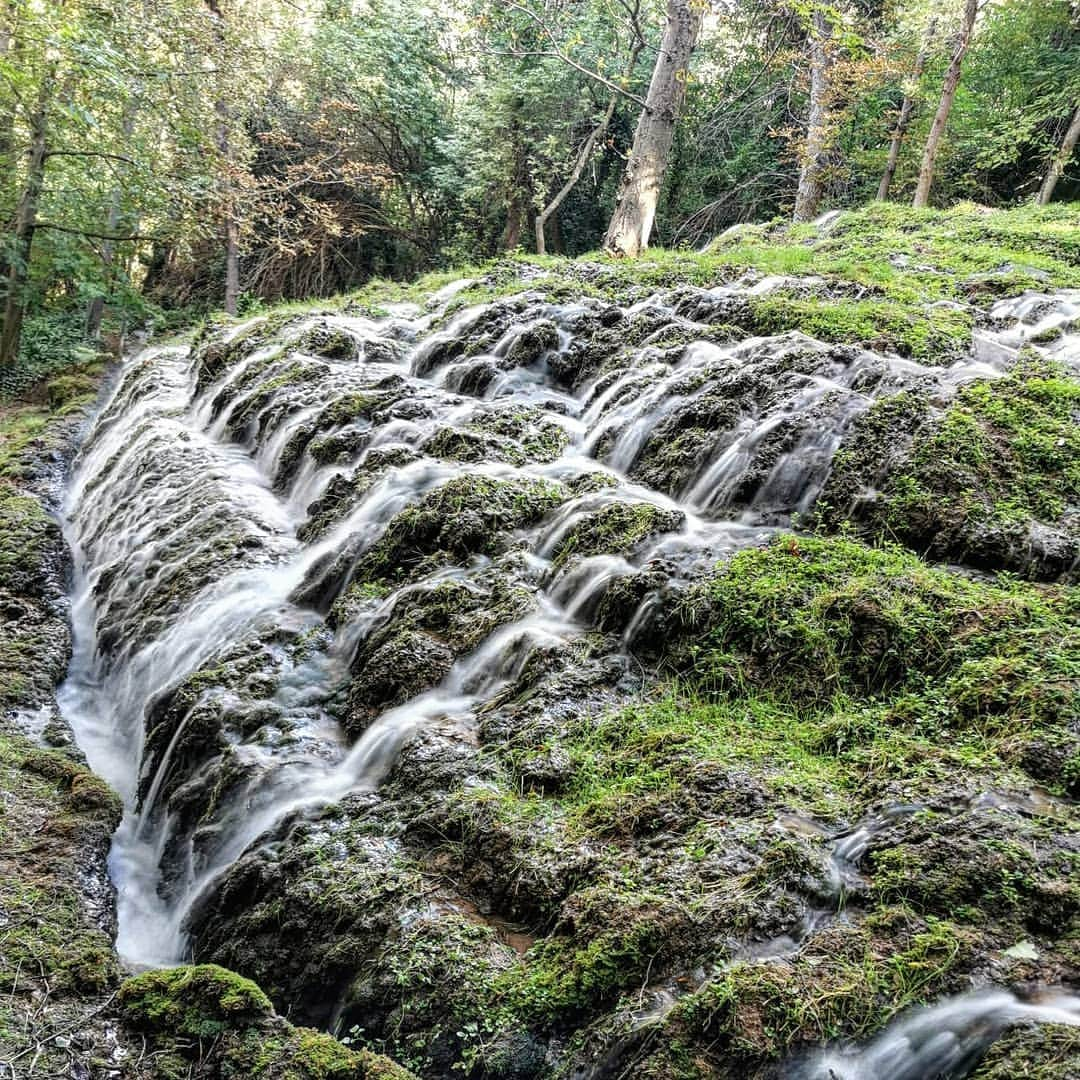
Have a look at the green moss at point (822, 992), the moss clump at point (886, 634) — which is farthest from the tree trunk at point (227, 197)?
the green moss at point (822, 992)

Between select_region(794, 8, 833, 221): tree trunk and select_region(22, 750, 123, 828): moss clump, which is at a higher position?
select_region(794, 8, 833, 221): tree trunk

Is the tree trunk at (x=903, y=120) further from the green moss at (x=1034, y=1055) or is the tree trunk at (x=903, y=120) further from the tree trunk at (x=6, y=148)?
the green moss at (x=1034, y=1055)

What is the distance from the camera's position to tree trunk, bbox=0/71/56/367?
46.6 feet

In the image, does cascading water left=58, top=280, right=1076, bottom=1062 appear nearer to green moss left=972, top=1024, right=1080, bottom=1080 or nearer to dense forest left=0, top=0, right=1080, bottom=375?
green moss left=972, top=1024, right=1080, bottom=1080

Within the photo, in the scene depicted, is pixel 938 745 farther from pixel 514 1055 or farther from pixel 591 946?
pixel 514 1055

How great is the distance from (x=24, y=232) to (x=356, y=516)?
13462 millimetres

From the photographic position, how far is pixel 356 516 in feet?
20.5

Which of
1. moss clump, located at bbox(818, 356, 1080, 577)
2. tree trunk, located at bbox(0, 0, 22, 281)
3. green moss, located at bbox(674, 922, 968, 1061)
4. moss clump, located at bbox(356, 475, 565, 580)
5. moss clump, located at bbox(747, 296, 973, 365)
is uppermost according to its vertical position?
tree trunk, located at bbox(0, 0, 22, 281)

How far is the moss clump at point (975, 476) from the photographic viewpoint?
14.6 feet

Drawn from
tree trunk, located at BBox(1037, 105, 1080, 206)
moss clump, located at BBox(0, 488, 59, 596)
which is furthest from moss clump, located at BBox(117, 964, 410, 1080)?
tree trunk, located at BBox(1037, 105, 1080, 206)

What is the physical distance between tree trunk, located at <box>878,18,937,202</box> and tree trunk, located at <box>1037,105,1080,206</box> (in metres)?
2.65

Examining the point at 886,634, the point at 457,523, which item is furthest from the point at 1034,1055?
the point at 457,523

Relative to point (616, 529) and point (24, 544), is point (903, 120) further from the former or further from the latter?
point (24, 544)

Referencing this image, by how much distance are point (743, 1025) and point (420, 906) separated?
1354 mm
